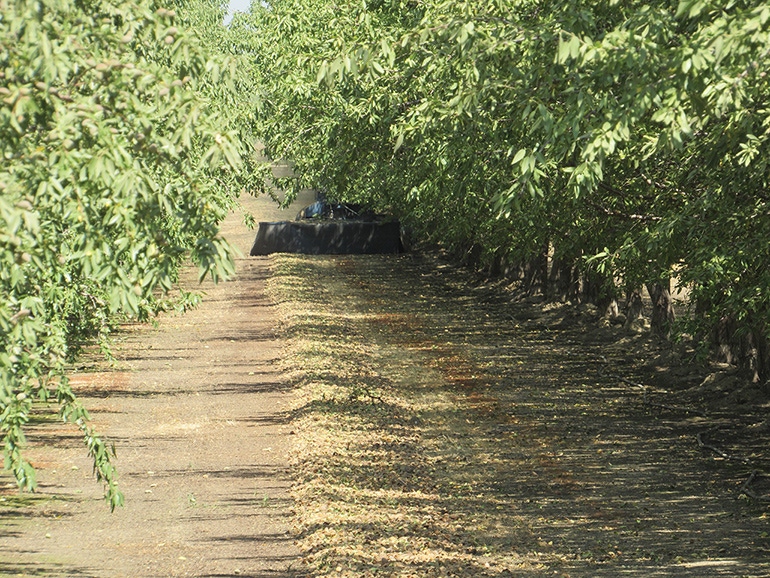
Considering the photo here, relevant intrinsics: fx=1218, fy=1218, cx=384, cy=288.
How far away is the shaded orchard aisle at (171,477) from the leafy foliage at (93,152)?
495cm

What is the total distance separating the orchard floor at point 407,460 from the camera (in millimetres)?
10930

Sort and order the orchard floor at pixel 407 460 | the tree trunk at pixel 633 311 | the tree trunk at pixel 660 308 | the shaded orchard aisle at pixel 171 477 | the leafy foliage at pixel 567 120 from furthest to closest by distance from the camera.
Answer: the tree trunk at pixel 633 311 < the tree trunk at pixel 660 308 < the orchard floor at pixel 407 460 < the shaded orchard aisle at pixel 171 477 < the leafy foliage at pixel 567 120

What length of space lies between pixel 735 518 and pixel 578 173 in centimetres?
693

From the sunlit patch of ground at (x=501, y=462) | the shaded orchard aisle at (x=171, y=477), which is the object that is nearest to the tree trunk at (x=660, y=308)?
the sunlit patch of ground at (x=501, y=462)

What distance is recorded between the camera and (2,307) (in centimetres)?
521

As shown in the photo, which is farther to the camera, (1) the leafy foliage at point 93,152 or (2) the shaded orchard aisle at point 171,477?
(2) the shaded orchard aisle at point 171,477

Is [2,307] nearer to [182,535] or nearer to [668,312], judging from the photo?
[182,535]

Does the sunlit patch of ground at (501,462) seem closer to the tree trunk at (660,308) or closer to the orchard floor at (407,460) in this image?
the orchard floor at (407,460)

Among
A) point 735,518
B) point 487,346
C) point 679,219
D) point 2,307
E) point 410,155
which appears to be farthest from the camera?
point 487,346

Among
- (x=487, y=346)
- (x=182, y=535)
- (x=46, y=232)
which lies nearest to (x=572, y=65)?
(x=46, y=232)

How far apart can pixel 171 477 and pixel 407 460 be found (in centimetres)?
286

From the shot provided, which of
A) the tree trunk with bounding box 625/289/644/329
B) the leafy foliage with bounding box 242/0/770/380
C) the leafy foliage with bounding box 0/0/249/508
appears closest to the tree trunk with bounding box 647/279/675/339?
the tree trunk with bounding box 625/289/644/329

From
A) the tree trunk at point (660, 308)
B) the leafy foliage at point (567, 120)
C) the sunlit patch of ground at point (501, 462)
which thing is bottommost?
the sunlit patch of ground at point (501, 462)

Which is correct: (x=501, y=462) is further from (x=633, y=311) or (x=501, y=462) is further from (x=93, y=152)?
(x=93, y=152)
